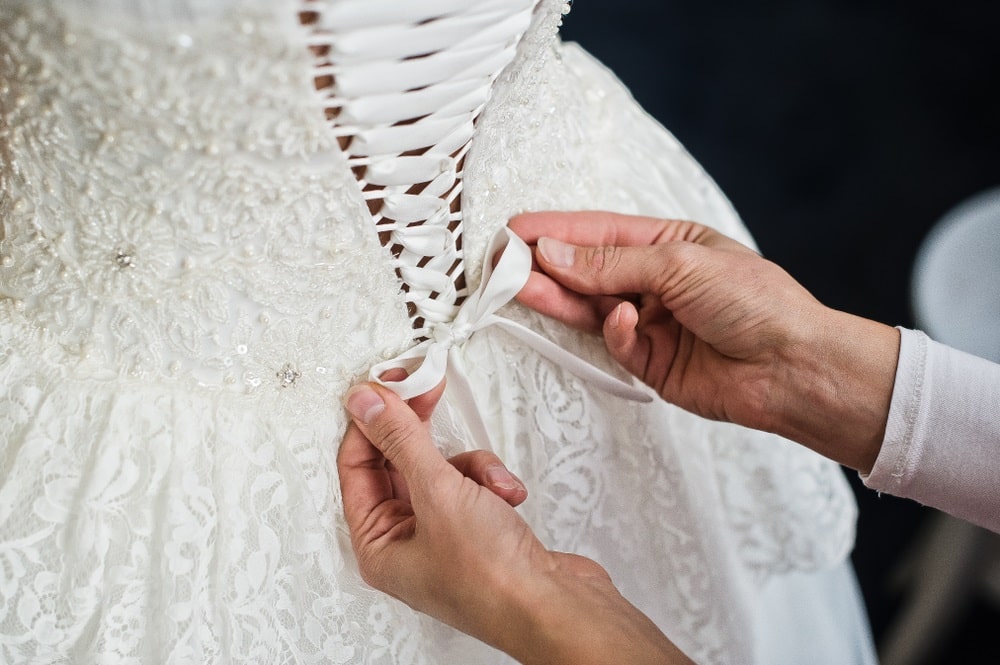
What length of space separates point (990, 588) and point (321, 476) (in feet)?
3.82

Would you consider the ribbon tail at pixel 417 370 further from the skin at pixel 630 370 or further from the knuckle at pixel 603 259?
the knuckle at pixel 603 259

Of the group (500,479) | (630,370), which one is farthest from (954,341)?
(500,479)

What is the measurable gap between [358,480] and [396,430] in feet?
0.22

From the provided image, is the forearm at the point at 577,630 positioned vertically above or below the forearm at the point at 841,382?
below

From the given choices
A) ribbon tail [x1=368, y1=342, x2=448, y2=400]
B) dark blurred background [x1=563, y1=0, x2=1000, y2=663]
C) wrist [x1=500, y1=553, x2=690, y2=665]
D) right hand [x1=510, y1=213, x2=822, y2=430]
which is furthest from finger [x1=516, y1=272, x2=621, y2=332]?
dark blurred background [x1=563, y1=0, x2=1000, y2=663]

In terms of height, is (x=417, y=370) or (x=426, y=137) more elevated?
(x=426, y=137)

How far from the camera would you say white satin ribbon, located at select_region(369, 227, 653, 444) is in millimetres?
687

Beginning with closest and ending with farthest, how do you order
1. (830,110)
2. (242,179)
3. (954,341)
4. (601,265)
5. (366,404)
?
(242,179), (366,404), (601,265), (954,341), (830,110)

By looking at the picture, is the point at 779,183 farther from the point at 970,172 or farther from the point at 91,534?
the point at 91,534

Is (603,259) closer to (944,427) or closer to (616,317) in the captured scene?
(616,317)

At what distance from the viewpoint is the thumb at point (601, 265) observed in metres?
0.77

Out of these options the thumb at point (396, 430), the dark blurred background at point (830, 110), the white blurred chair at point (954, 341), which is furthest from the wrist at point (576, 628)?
the dark blurred background at point (830, 110)

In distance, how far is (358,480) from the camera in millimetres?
702

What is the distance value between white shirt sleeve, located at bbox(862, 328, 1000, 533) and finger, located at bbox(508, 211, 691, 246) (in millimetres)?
243
